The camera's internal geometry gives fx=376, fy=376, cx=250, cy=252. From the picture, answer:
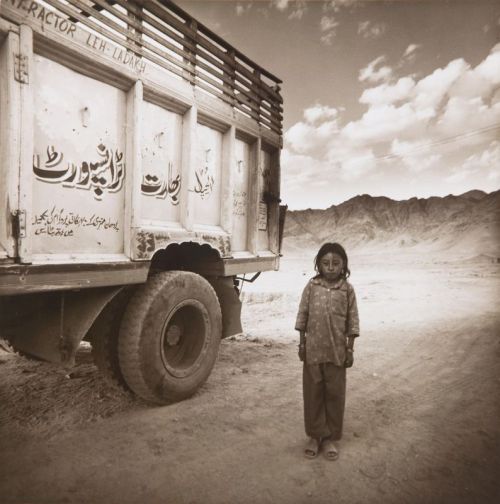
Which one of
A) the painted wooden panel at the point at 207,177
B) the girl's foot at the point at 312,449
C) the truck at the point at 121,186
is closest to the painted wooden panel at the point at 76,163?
the truck at the point at 121,186

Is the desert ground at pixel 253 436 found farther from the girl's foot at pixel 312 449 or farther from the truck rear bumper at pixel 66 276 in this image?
the truck rear bumper at pixel 66 276

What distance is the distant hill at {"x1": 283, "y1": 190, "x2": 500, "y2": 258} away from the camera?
34.2m

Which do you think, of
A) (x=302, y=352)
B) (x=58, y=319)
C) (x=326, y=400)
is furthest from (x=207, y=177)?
(x=326, y=400)

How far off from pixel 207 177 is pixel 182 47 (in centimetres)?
117

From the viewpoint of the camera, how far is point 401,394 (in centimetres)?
359

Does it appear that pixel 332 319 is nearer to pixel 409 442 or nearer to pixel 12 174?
pixel 409 442

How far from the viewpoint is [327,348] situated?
2594mm

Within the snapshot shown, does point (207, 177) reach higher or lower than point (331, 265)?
higher

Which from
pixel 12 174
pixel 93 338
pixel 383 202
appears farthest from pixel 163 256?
pixel 383 202

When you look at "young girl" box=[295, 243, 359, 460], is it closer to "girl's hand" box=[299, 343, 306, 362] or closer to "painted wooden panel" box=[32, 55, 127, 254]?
"girl's hand" box=[299, 343, 306, 362]

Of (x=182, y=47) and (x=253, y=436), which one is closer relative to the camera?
(x=253, y=436)

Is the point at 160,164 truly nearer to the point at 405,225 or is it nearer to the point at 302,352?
the point at 302,352

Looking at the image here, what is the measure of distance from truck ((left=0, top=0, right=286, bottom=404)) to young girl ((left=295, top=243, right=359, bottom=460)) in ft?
3.89

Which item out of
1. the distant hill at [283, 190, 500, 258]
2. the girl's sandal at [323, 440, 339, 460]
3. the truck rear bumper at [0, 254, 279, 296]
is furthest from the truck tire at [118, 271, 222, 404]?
the distant hill at [283, 190, 500, 258]
